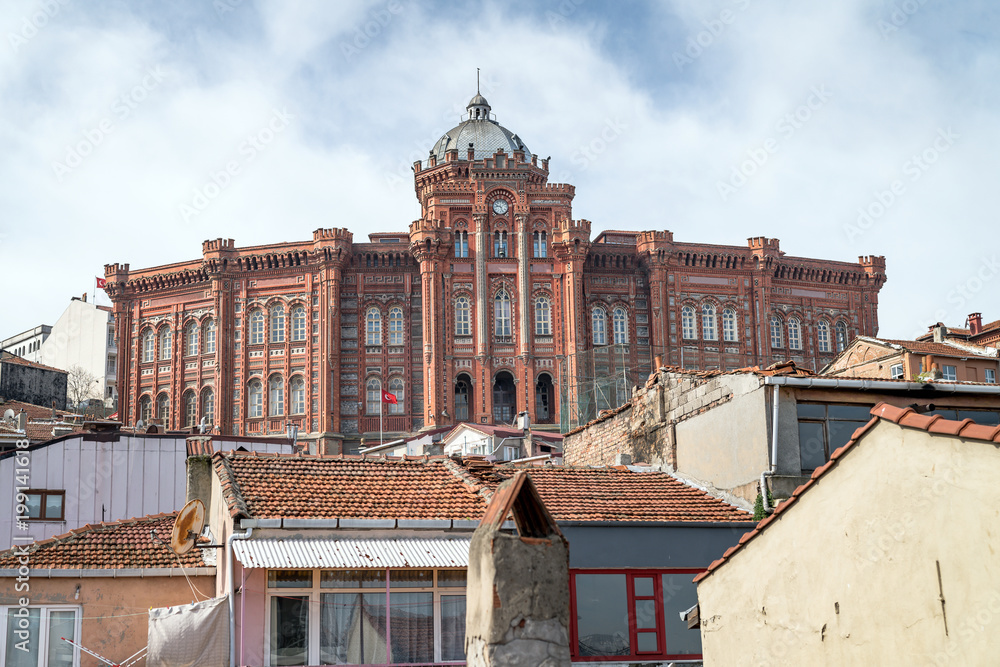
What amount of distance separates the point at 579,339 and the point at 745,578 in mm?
41731

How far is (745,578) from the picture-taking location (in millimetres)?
11344

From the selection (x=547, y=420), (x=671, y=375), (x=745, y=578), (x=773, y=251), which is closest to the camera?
(x=745, y=578)

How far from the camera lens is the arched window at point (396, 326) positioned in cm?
5491

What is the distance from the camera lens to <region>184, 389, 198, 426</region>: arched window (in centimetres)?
5547

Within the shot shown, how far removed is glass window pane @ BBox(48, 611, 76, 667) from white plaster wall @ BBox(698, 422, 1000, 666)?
9.21 meters

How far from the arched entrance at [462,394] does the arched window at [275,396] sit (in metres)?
8.32

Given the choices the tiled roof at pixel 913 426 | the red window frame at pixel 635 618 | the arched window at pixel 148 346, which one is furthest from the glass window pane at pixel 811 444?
the arched window at pixel 148 346

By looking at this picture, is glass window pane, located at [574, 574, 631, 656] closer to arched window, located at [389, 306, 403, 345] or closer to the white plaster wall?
the white plaster wall

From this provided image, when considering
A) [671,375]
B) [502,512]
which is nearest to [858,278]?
[671,375]

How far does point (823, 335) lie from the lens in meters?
58.9

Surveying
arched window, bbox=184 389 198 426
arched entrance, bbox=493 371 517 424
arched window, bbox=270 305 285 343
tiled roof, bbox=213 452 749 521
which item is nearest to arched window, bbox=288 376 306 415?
arched window, bbox=270 305 285 343

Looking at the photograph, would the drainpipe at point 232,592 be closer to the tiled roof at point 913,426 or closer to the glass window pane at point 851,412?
the tiled roof at point 913,426

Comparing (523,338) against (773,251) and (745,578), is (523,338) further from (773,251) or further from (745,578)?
(745,578)

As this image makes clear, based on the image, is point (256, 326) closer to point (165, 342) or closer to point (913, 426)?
point (165, 342)
